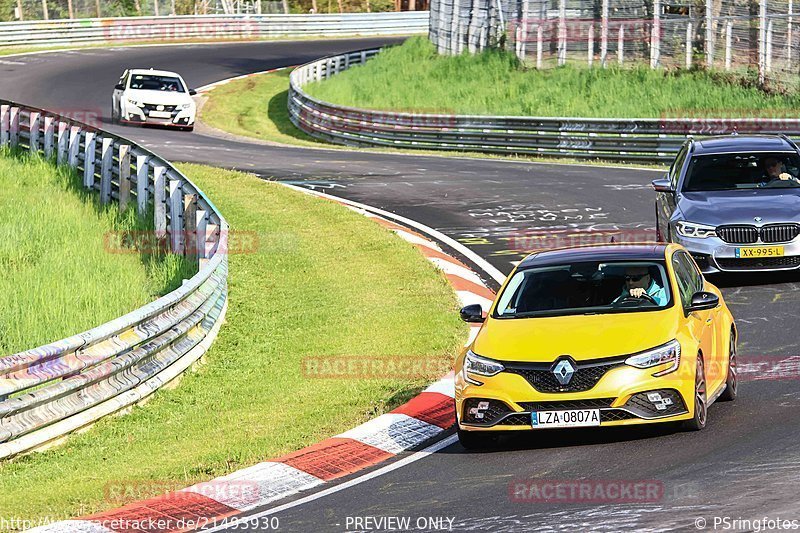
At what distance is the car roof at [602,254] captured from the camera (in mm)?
10953

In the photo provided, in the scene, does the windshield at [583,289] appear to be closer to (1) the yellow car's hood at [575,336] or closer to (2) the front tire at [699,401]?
(1) the yellow car's hood at [575,336]

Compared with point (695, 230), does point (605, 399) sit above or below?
above

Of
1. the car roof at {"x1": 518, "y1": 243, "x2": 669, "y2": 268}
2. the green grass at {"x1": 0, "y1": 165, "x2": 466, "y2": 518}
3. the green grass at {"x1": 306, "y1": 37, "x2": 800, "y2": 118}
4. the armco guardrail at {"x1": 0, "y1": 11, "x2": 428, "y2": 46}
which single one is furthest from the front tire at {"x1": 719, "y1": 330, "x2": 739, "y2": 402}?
the armco guardrail at {"x1": 0, "y1": 11, "x2": 428, "y2": 46}

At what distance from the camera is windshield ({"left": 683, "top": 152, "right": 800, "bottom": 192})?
16.9 m

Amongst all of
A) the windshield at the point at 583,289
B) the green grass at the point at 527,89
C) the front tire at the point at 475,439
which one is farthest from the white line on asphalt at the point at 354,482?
the green grass at the point at 527,89

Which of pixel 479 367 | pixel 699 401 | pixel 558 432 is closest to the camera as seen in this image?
pixel 699 401

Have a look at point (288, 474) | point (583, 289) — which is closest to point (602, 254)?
point (583, 289)

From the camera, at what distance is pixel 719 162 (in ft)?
56.4

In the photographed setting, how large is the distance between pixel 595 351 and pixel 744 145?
8.54 metres

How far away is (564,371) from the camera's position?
9500 mm

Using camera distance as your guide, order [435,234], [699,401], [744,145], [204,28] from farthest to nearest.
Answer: [204,28] → [435,234] → [744,145] → [699,401]

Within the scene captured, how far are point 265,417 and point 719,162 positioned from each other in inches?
311

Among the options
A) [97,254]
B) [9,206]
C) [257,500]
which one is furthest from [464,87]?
[257,500]
